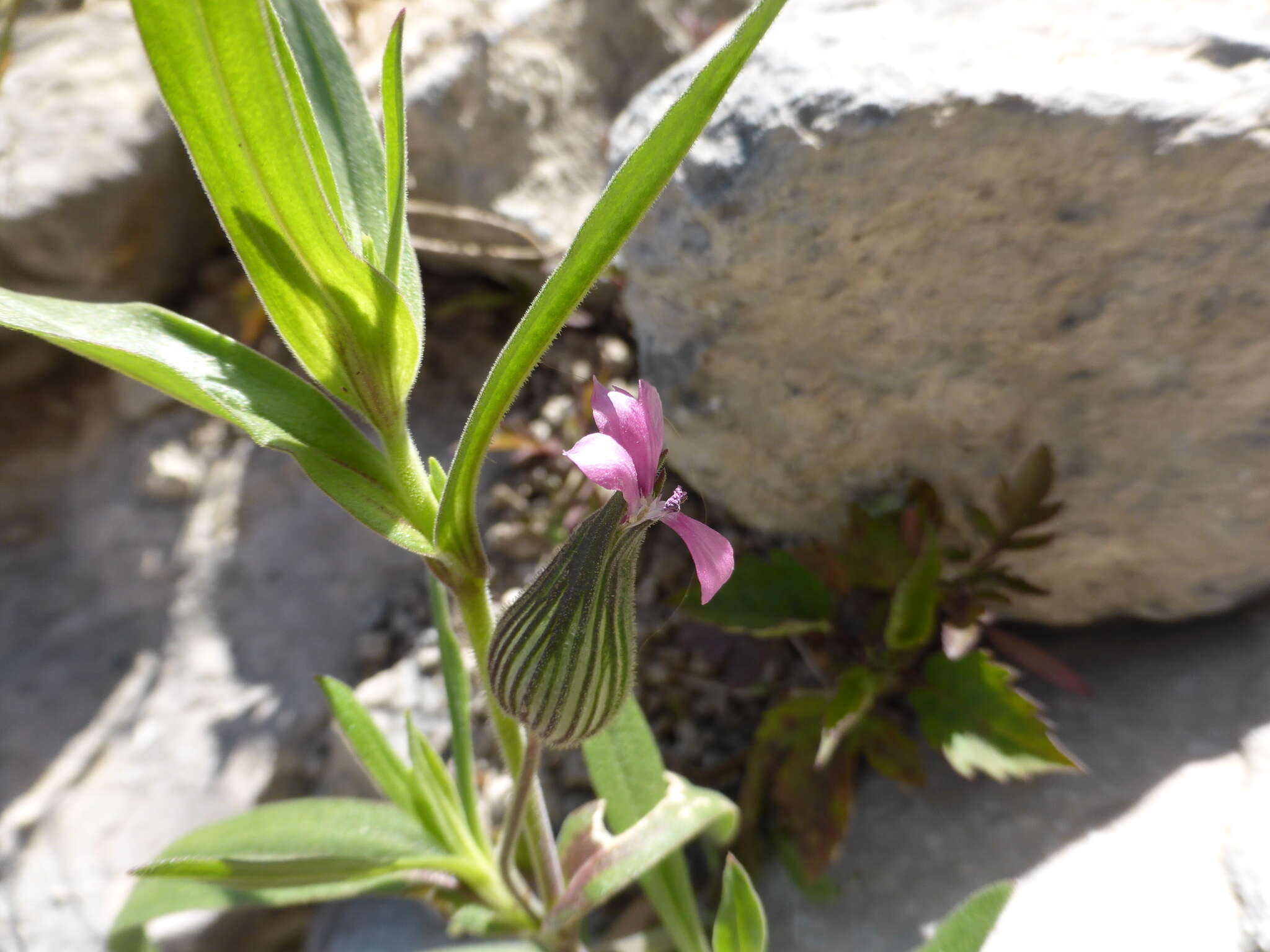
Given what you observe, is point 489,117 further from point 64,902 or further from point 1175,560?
point 64,902

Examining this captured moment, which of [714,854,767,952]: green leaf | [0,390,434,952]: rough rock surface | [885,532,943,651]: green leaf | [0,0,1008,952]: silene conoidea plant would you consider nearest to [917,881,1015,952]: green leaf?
[0,0,1008,952]: silene conoidea plant

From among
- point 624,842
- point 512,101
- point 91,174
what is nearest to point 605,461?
point 624,842

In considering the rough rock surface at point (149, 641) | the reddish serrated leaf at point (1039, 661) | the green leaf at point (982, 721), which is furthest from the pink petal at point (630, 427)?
the rough rock surface at point (149, 641)

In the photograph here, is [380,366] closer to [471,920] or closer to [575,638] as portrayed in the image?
[575,638]

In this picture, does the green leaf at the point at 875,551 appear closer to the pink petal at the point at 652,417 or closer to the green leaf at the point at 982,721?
the green leaf at the point at 982,721

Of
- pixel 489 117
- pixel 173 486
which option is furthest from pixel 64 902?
pixel 489 117

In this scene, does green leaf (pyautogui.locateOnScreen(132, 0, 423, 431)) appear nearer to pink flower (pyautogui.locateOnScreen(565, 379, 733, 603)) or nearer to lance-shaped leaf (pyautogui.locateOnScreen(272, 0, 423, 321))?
lance-shaped leaf (pyautogui.locateOnScreen(272, 0, 423, 321))
